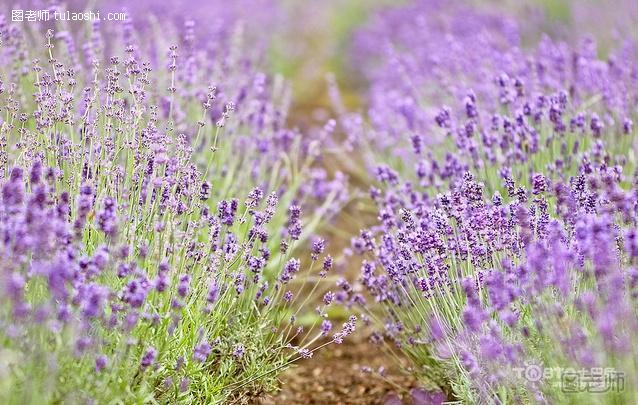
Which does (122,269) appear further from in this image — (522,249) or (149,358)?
(522,249)

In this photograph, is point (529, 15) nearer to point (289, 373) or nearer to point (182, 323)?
point (289, 373)

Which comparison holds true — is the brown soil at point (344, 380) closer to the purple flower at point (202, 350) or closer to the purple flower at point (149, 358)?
the purple flower at point (202, 350)

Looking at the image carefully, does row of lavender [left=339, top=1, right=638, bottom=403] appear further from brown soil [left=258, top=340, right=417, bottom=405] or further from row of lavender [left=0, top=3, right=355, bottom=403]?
row of lavender [left=0, top=3, right=355, bottom=403]

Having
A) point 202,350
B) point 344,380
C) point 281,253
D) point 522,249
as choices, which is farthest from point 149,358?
point 344,380

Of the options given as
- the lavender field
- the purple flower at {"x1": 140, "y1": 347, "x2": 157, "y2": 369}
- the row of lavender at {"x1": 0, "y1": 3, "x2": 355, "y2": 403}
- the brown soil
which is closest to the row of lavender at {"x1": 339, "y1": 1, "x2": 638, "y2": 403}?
the lavender field

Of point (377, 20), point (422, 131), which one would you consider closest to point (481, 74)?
point (422, 131)
